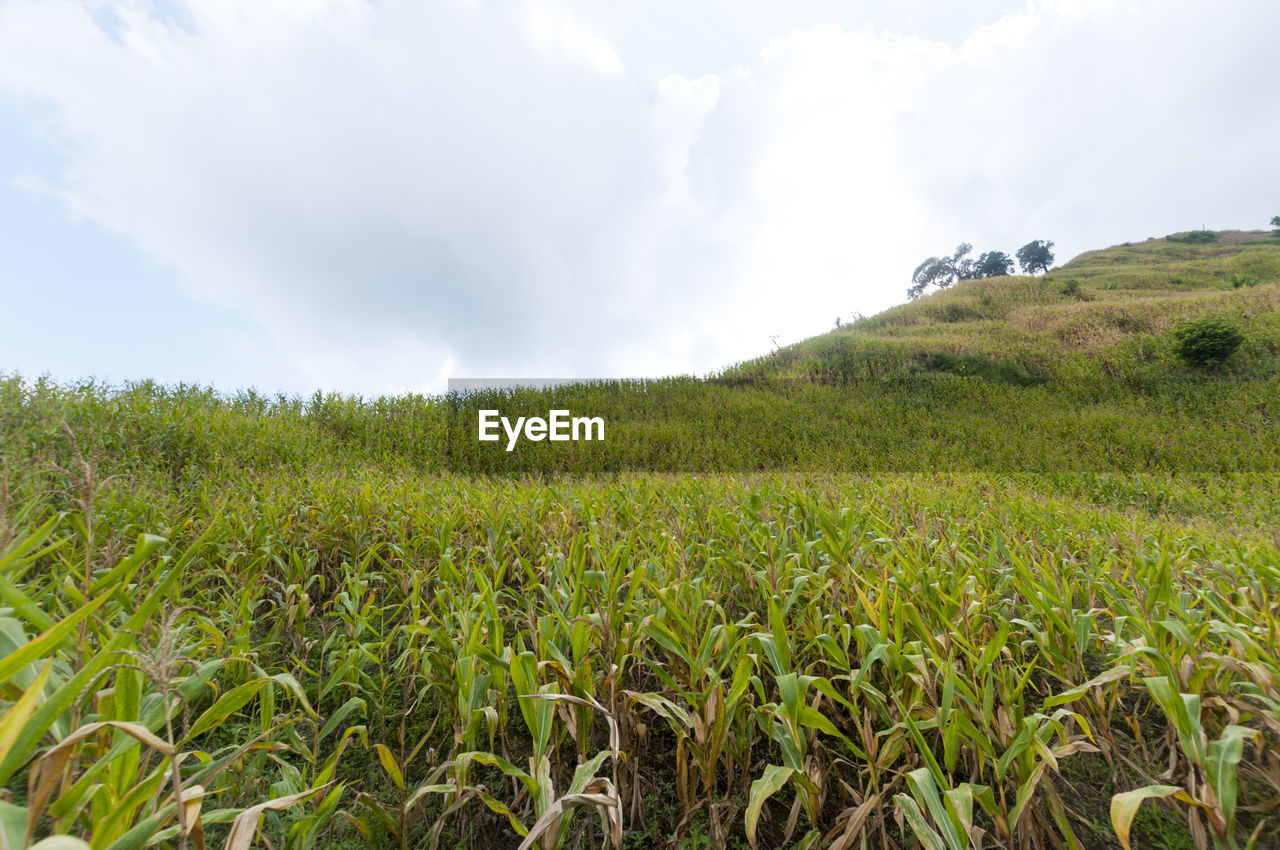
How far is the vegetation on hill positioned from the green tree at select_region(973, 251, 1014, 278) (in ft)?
169

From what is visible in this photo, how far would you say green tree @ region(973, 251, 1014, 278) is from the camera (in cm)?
4659

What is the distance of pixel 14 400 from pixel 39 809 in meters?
7.89

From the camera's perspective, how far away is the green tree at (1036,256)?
149 ft

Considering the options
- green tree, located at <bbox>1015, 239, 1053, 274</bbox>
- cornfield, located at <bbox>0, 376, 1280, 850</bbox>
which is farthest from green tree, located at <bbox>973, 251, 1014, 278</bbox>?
cornfield, located at <bbox>0, 376, 1280, 850</bbox>

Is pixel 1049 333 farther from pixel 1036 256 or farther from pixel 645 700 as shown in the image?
pixel 1036 256

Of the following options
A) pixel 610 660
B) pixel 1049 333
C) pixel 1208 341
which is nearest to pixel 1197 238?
pixel 1049 333

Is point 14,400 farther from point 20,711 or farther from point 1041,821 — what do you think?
point 1041,821

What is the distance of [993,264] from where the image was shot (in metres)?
46.8

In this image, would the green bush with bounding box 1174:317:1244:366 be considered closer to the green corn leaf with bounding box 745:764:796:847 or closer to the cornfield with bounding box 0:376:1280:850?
the cornfield with bounding box 0:376:1280:850

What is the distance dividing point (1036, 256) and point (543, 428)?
56192 millimetres

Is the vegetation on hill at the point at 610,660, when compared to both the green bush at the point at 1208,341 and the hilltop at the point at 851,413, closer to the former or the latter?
the hilltop at the point at 851,413

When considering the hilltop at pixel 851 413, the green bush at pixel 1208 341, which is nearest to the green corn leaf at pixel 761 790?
the hilltop at pixel 851 413

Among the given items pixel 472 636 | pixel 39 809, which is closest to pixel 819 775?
pixel 472 636

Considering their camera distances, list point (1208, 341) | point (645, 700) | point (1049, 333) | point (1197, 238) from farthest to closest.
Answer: point (1197, 238)
point (1049, 333)
point (1208, 341)
point (645, 700)
